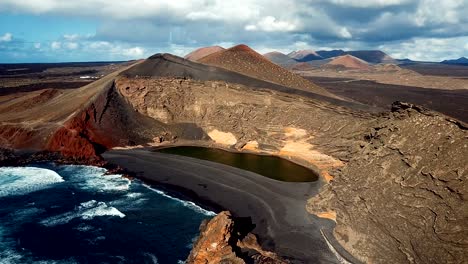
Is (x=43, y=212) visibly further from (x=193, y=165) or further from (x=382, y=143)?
(x=382, y=143)

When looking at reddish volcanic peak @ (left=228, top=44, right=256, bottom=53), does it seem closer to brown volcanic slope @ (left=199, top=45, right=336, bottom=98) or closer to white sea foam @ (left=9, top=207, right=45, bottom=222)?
brown volcanic slope @ (left=199, top=45, right=336, bottom=98)

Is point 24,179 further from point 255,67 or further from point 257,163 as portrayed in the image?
point 255,67

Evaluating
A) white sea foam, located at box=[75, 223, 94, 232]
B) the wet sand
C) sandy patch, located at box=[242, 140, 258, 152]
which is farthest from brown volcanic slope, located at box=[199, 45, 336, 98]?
white sea foam, located at box=[75, 223, 94, 232]

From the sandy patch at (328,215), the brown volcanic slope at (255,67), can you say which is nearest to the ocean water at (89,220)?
the sandy patch at (328,215)

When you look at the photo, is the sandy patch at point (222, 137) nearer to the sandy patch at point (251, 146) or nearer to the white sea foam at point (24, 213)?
the sandy patch at point (251, 146)

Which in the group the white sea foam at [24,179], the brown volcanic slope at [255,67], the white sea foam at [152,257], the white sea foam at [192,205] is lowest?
the white sea foam at [152,257]

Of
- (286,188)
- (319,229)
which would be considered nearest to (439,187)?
(319,229)

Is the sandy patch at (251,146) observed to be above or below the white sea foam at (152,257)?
above
